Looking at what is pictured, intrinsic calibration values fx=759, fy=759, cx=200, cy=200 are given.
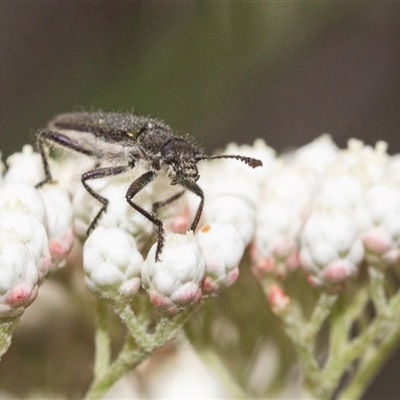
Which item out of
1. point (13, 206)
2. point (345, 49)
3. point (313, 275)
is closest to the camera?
point (13, 206)

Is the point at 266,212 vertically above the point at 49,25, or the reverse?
the point at 49,25

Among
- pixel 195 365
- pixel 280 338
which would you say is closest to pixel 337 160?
pixel 280 338

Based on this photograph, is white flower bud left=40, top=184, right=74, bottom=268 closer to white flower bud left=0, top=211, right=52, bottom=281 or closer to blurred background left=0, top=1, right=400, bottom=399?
white flower bud left=0, top=211, right=52, bottom=281

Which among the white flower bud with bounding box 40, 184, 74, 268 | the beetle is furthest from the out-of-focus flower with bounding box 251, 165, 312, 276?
the white flower bud with bounding box 40, 184, 74, 268

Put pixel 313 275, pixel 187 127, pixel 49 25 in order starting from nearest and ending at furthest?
pixel 313 275 → pixel 187 127 → pixel 49 25

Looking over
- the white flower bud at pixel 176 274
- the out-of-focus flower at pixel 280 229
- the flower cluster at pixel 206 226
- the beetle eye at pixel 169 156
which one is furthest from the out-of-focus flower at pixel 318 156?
the white flower bud at pixel 176 274

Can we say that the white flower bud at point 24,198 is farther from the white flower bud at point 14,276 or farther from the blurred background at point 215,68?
the blurred background at point 215,68

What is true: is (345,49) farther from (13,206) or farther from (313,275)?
(13,206)
